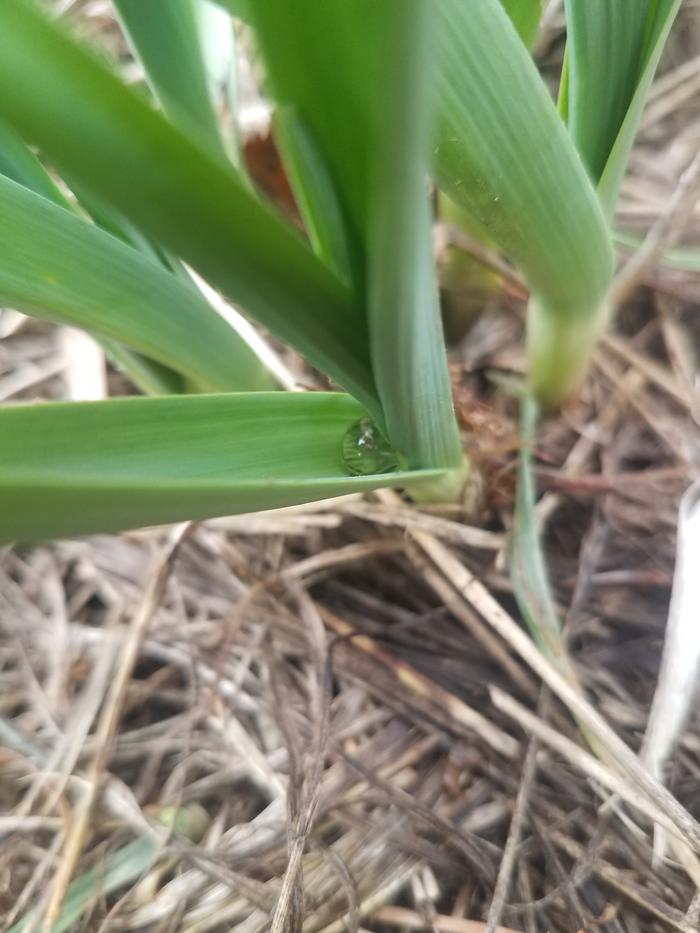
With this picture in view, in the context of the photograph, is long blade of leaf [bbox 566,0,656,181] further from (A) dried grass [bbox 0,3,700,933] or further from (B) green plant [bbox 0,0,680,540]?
(A) dried grass [bbox 0,3,700,933]

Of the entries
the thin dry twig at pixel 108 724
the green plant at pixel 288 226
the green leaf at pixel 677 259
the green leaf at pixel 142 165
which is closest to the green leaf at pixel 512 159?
the green plant at pixel 288 226

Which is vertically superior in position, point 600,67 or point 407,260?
point 600,67

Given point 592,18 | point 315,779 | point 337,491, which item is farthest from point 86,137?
point 315,779

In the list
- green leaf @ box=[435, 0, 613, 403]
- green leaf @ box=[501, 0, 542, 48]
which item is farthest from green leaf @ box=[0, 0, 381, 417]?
green leaf @ box=[501, 0, 542, 48]

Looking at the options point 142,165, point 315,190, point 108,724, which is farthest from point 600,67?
point 108,724

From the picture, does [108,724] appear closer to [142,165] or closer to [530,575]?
[530,575]

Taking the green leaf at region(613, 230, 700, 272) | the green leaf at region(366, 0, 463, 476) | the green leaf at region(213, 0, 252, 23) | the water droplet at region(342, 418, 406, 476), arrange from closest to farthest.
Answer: the green leaf at region(366, 0, 463, 476) → the green leaf at region(213, 0, 252, 23) → the water droplet at region(342, 418, 406, 476) → the green leaf at region(613, 230, 700, 272)

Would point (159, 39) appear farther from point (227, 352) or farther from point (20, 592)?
point (20, 592)
